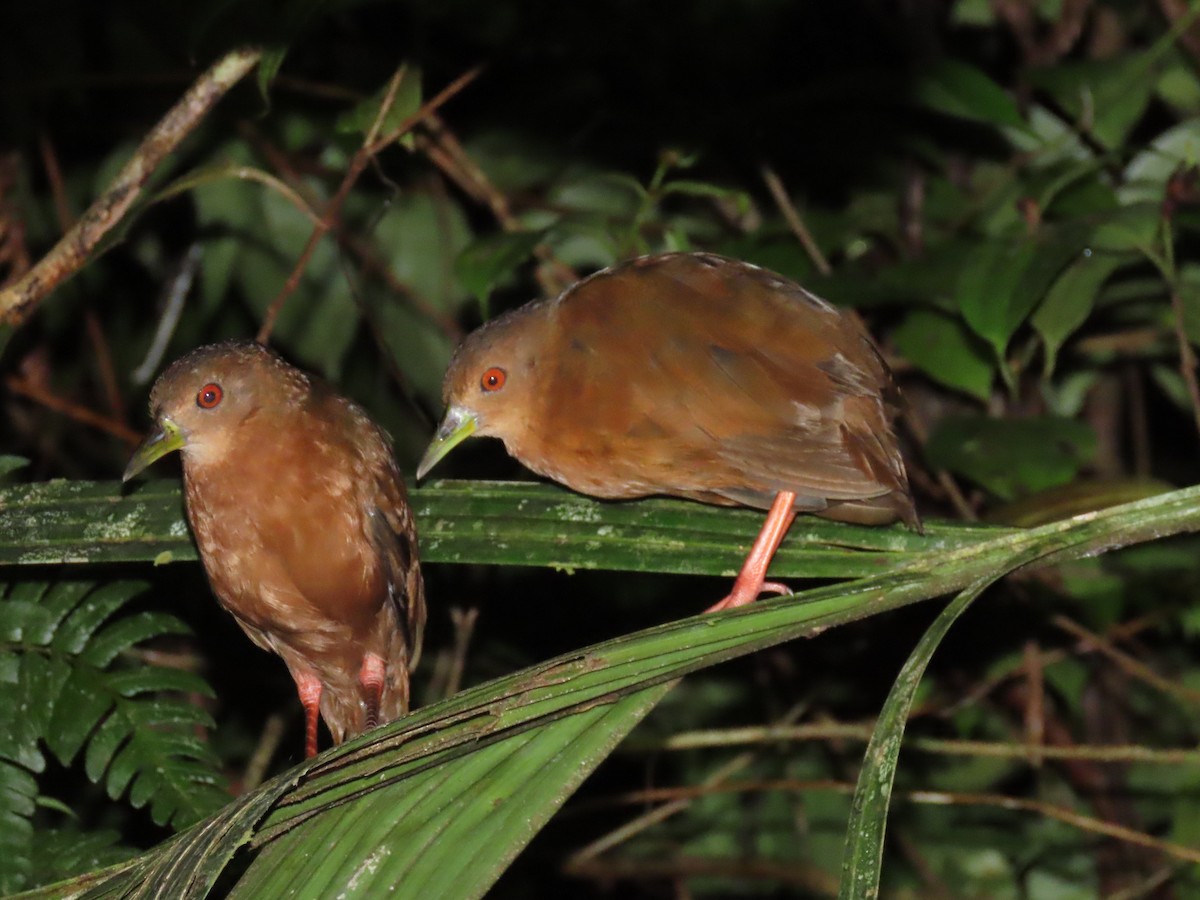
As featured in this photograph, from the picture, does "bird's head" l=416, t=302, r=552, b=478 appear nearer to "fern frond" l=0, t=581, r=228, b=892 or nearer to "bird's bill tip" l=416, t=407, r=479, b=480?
"bird's bill tip" l=416, t=407, r=479, b=480

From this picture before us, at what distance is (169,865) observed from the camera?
1.71 metres

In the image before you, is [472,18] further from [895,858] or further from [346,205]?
[895,858]

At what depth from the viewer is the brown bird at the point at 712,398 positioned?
7.76 ft

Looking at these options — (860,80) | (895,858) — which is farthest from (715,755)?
(860,80)

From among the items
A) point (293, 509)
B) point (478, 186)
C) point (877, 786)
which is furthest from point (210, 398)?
point (478, 186)

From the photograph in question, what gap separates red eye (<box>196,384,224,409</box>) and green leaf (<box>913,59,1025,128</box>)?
190cm

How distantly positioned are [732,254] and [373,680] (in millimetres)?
1548

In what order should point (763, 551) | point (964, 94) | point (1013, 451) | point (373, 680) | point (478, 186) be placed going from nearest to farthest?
point (763, 551) < point (373, 680) < point (1013, 451) < point (964, 94) < point (478, 186)

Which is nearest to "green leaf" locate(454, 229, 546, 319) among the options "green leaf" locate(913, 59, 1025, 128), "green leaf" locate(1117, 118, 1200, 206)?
"green leaf" locate(913, 59, 1025, 128)

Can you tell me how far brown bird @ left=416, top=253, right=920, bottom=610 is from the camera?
237cm

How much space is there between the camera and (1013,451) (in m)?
3.24

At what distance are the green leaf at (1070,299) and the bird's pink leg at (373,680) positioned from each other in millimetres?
1555

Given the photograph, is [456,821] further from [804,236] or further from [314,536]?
[804,236]

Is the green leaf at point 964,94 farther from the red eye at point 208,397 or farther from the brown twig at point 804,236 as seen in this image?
the red eye at point 208,397
